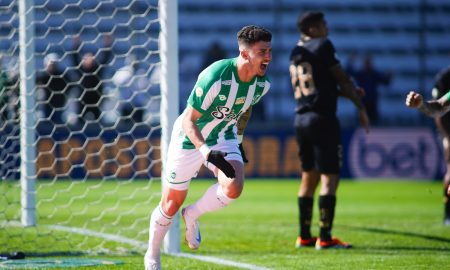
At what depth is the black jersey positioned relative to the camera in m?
8.95

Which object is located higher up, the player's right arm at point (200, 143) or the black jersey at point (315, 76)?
the black jersey at point (315, 76)

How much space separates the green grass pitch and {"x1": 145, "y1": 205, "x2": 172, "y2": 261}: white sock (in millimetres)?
680

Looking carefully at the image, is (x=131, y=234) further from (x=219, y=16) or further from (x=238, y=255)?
(x=219, y=16)

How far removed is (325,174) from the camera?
8945 mm

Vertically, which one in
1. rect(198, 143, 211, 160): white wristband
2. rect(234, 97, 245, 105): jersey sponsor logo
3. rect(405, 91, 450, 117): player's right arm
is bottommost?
rect(198, 143, 211, 160): white wristband

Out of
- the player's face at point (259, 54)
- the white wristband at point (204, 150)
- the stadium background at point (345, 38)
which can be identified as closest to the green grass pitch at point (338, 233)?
the white wristband at point (204, 150)

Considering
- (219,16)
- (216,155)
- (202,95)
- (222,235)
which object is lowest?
(222,235)

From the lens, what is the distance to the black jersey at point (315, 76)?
8953mm

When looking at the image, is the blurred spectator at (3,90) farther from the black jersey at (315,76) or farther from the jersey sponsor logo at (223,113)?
the jersey sponsor logo at (223,113)

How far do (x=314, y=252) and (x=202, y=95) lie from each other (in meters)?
2.83

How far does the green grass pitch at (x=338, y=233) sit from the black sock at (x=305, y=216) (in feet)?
0.62

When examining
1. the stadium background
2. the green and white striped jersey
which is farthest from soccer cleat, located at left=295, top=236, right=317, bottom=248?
the stadium background

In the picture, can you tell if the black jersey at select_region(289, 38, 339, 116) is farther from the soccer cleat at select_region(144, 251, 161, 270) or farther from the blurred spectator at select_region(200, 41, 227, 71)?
the blurred spectator at select_region(200, 41, 227, 71)

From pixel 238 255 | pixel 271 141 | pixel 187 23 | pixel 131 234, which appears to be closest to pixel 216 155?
pixel 238 255
